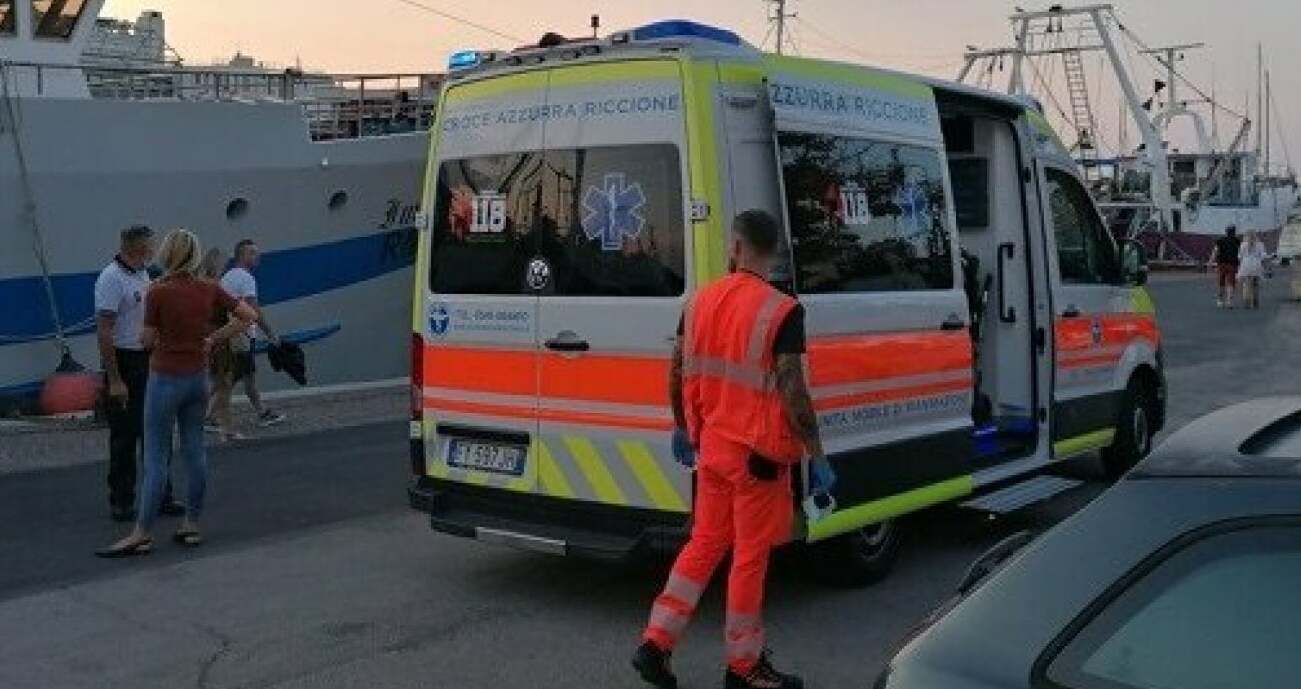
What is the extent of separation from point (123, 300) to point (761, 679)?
4.62m

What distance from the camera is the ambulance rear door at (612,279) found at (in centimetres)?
526

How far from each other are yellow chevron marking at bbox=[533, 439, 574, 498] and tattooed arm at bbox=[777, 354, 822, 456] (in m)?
1.42

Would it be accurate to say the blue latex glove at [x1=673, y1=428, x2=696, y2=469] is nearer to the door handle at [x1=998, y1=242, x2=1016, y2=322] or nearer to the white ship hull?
the door handle at [x1=998, y1=242, x2=1016, y2=322]

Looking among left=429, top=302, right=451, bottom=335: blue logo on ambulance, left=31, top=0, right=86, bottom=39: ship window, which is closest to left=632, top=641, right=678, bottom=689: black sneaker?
left=429, top=302, right=451, bottom=335: blue logo on ambulance

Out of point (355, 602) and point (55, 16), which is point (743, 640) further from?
point (55, 16)

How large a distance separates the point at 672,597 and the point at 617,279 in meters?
1.44

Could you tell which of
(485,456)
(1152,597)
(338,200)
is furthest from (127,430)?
(338,200)

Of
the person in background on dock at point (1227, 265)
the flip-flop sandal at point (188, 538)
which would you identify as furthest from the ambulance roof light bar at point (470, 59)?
the person in background on dock at point (1227, 265)

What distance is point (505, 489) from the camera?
5777 millimetres

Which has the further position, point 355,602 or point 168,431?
point 168,431

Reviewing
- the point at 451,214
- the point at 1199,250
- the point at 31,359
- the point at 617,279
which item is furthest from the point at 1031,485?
the point at 1199,250

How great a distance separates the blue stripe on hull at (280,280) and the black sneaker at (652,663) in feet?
33.4

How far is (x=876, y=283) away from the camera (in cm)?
588

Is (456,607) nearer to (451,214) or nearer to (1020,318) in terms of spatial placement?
(451,214)
